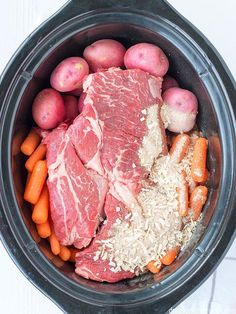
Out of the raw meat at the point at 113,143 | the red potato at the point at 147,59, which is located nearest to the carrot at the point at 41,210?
the raw meat at the point at 113,143

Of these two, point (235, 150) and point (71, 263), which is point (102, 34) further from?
point (71, 263)

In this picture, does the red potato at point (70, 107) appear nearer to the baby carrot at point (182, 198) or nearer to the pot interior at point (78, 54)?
the pot interior at point (78, 54)

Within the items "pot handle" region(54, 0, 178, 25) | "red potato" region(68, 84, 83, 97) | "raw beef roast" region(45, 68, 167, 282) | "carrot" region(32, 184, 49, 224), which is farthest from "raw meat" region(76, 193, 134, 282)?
"pot handle" region(54, 0, 178, 25)

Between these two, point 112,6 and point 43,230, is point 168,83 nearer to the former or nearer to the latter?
point 112,6

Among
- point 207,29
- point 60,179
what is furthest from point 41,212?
point 207,29

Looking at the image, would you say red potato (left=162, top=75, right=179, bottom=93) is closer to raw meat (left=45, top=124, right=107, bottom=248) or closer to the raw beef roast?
the raw beef roast

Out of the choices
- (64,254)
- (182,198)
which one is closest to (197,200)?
(182,198)
